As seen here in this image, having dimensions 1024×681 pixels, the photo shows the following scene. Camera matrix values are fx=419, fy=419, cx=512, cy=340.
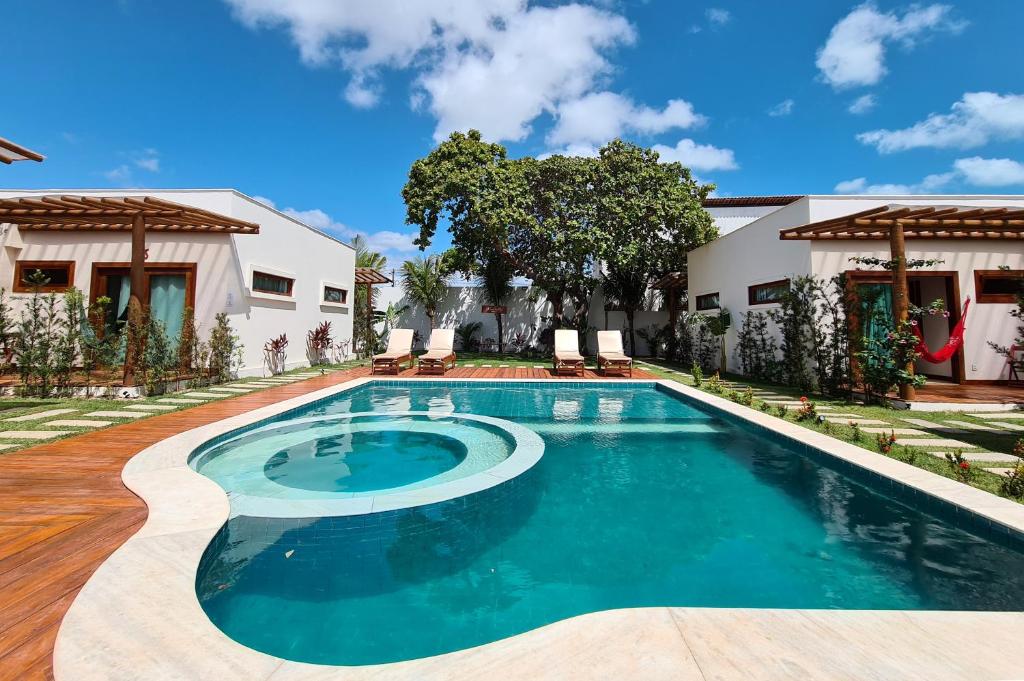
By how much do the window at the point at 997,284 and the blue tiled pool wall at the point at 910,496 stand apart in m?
8.40

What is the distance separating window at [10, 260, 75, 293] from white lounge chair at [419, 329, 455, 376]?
8.37 metres

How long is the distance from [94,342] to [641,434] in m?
9.85

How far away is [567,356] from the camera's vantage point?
11.9 m

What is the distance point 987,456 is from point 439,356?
34.7ft

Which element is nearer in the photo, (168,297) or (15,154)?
(15,154)

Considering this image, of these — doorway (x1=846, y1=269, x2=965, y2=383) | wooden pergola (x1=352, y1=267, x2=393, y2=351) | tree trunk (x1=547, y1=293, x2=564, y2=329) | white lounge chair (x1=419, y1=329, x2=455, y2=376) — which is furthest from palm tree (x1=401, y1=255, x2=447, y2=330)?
doorway (x1=846, y1=269, x2=965, y2=383)

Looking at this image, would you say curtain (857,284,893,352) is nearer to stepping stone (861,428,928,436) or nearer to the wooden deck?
stepping stone (861,428,928,436)

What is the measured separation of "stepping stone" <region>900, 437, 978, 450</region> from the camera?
4.83 meters

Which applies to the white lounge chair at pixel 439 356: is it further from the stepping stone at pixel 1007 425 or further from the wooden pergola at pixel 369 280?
the stepping stone at pixel 1007 425

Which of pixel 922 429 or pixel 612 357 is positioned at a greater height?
pixel 612 357

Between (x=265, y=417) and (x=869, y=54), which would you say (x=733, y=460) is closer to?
(x=265, y=417)

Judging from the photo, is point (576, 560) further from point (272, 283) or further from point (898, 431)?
point (272, 283)

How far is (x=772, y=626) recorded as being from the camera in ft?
6.12

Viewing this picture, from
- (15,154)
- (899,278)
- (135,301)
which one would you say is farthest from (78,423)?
(899,278)
